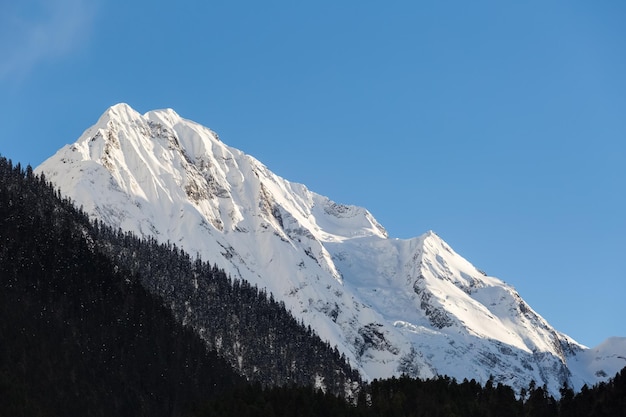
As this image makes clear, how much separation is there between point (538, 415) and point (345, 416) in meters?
36.0

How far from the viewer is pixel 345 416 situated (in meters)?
199

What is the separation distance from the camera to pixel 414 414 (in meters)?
199

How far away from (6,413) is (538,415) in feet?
325

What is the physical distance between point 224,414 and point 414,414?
1385 inches

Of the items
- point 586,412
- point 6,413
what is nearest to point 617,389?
point 586,412

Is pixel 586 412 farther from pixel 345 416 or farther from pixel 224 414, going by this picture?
pixel 224 414

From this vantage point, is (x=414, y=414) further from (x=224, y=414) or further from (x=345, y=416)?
(x=224, y=414)

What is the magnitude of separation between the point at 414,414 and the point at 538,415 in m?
23.2

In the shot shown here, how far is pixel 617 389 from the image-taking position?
195 m

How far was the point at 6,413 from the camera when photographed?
200 meters

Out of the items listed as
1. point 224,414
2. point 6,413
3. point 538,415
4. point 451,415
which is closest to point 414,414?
point 451,415

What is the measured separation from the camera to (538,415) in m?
200

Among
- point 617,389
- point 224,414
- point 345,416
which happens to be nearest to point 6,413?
point 224,414

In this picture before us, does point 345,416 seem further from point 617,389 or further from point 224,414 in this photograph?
point 617,389
